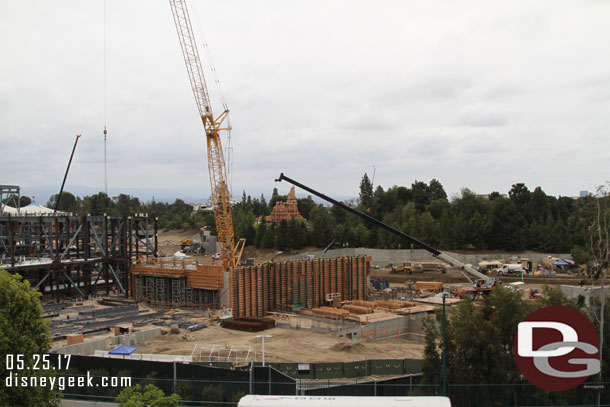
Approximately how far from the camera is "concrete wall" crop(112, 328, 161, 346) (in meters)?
34.5

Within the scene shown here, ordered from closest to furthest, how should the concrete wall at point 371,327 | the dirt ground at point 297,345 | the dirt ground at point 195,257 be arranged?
1. the dirt ground at point 297,345
2. the concrete wall at point 371,327
3. the dirt ground at point 195,257

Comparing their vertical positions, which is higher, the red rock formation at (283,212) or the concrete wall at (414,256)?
the red rock formation at (283,212)

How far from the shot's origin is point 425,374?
851 inches

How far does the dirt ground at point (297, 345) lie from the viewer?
32.2m

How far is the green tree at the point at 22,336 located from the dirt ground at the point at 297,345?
14.1m

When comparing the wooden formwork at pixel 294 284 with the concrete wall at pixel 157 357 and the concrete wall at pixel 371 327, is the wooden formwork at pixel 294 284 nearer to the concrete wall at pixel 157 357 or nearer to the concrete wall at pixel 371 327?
the concrete wall at pixel 371 327

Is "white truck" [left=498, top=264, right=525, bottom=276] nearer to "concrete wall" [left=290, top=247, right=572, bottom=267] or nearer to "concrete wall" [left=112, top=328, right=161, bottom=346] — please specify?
"concrete wall" [left=290, top=247, right=572, bottom=267]

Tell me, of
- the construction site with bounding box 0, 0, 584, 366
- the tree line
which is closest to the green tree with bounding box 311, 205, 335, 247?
the tree line

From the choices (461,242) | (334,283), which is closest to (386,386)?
(334,283)

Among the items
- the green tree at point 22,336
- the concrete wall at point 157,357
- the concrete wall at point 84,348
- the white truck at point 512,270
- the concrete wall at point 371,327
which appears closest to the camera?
the green tree at point 22,336

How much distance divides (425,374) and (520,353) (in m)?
4.67

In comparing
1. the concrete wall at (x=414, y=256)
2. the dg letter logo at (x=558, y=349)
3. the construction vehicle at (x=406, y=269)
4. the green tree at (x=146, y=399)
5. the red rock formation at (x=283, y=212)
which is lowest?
the construction vehicle at (x=406, y=269)

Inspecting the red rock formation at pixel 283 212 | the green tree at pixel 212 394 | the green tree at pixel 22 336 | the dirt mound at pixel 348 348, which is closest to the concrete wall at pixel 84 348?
the green tree at pixel 22 336

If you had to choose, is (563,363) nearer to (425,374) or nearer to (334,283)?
(425,374)
